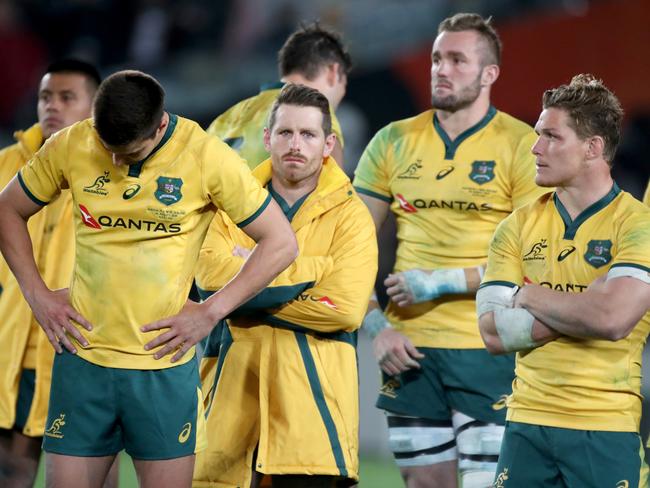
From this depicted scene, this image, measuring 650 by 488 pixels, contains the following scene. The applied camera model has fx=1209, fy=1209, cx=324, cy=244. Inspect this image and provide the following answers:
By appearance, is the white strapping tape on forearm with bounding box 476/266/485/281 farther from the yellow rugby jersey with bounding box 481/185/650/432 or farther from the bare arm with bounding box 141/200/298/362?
the bare arm with bounding box 141/200/298/362

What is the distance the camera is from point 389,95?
984cm

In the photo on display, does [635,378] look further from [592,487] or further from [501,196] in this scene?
[501,196]

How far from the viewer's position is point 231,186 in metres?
4.05

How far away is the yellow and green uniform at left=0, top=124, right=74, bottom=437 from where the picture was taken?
5.25 metres

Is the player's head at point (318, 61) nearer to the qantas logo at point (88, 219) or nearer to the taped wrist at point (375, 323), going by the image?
the taped wrist at point (375, 323)

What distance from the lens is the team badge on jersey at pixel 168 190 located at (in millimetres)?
3998

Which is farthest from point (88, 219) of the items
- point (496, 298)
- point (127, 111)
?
point (496, 298)

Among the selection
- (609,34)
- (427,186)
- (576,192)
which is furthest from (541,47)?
(576,192)

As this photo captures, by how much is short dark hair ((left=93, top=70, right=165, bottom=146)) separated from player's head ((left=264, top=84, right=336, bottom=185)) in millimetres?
818

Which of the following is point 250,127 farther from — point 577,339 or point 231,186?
point 577,339

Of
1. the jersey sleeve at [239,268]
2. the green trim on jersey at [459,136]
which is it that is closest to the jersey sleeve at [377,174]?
the green trim on jersey at [459,136]

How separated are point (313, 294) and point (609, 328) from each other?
44.4 inches

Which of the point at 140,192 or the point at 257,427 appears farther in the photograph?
the point at 257,427

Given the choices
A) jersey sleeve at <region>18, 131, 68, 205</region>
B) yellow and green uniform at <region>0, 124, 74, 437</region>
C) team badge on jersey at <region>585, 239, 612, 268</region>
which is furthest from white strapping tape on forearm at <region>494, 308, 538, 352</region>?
yellow and green uniform at <region>0, 124, 74, 437</region>
